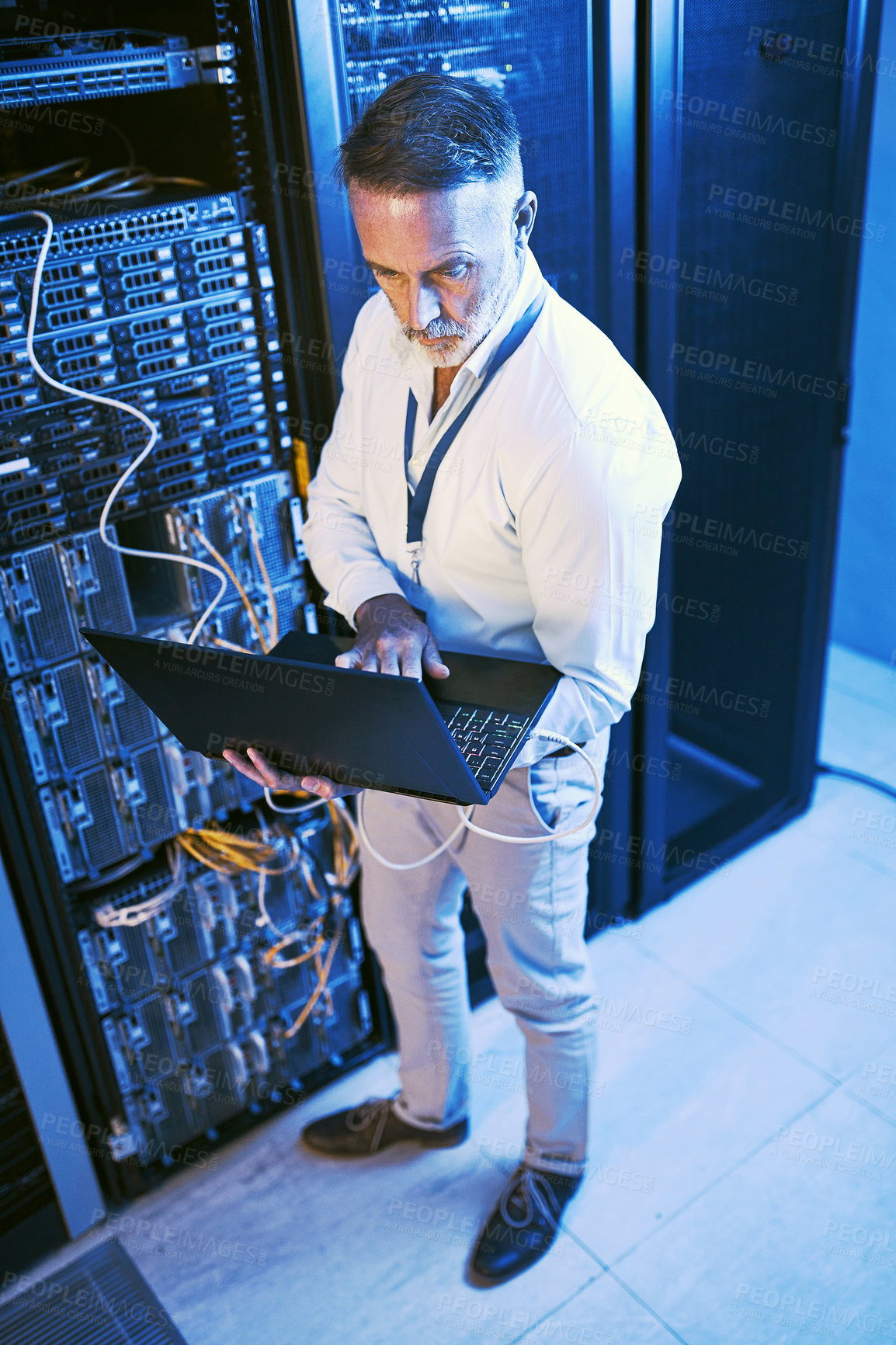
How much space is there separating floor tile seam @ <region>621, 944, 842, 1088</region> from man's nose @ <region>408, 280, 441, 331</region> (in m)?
1.60

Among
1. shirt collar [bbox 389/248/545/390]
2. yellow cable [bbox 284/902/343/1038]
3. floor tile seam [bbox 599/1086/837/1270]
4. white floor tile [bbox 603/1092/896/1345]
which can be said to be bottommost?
floor tile seam [bbox 599/1086/837/1270]

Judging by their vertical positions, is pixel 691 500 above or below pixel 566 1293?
above

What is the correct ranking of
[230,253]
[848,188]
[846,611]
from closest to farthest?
[230,253], [848,188], [846,611]

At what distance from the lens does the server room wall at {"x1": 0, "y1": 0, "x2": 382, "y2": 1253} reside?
1585 millimetres

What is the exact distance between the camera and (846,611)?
3.54 metres

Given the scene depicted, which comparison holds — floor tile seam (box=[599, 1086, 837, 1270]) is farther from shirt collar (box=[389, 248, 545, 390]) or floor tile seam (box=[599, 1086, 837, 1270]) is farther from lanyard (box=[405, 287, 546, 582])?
shirt collar (box=[389, 248, 545, 390])

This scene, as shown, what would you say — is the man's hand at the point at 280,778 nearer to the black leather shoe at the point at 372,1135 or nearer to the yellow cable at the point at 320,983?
the yellow cable at the point at 320,983

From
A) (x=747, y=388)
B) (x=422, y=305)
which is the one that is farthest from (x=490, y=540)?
(x=747, y=388)

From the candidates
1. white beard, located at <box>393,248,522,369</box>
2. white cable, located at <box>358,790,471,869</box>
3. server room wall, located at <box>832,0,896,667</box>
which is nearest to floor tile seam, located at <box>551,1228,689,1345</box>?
white cable, located at <box>358,790,471,869</box>

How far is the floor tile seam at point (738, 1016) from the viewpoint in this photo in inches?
86.9

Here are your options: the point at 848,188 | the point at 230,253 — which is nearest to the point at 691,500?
the point at 848,188

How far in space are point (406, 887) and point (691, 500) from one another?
3.16 ft

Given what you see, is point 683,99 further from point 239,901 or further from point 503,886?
point 239,901

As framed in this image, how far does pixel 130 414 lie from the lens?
1658mm
